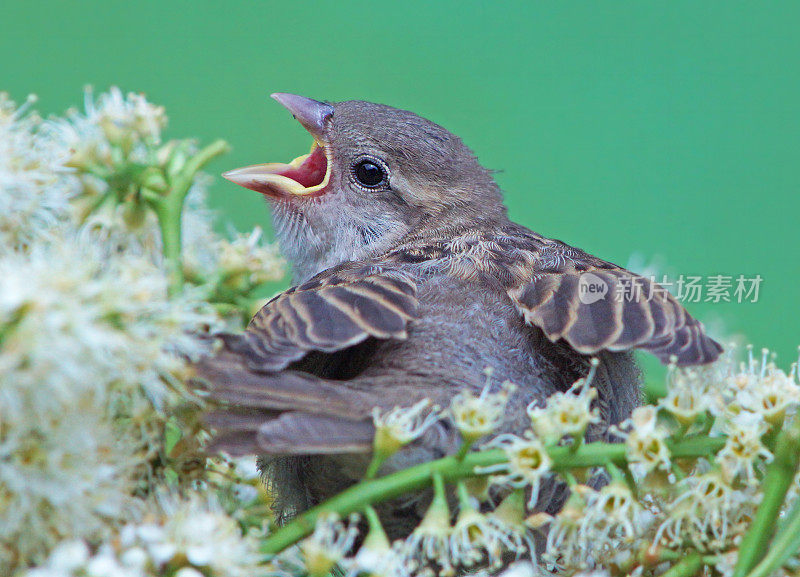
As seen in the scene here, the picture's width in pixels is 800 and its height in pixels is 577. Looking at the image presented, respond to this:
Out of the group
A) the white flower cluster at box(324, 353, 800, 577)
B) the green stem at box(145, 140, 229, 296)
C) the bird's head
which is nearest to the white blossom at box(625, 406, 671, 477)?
the white flower cluster at box(324, 353, 800, 577)

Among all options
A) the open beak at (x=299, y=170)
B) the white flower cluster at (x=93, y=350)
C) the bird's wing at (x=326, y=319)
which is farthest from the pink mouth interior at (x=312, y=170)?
the white flower cluster at (x=93, y=350)

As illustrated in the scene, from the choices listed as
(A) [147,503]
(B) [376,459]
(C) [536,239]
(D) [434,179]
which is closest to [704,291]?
(C) [536,239]

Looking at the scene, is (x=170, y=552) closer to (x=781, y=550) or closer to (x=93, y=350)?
(x=93, y=350)

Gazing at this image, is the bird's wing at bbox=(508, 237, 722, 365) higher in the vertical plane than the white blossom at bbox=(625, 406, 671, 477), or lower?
higher

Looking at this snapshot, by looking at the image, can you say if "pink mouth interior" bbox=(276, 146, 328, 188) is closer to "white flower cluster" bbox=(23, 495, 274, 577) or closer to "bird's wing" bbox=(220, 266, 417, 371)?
"bird's wing" bbox=(220, 266, 417, 371)

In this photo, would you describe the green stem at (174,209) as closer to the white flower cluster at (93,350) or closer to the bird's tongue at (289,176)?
the white flower cluster at (93,350)

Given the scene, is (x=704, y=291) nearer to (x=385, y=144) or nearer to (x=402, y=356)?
(x=385, y=144)
